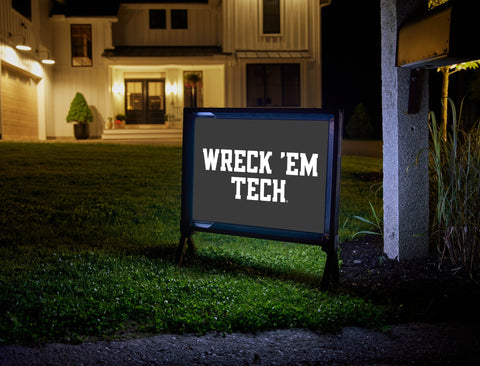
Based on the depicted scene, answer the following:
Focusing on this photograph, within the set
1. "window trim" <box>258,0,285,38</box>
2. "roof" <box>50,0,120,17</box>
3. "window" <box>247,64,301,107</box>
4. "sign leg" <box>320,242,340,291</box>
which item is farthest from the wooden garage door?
"sign leg" <box>320,242,340,291</box>

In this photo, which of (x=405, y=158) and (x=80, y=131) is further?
(x=80, y=131)

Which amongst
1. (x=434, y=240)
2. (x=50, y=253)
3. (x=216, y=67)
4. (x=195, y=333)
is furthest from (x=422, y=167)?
(x=216, y=67)

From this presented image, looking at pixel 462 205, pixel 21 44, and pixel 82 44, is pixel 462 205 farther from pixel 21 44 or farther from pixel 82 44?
pixel 82 44

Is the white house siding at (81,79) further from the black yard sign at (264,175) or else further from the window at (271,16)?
the black yard sign at (264,175)

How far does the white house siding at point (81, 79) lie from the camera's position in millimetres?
25500

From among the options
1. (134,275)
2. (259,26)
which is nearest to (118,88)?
(259,26)

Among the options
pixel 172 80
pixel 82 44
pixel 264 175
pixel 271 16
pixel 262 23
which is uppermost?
pixel 271 16

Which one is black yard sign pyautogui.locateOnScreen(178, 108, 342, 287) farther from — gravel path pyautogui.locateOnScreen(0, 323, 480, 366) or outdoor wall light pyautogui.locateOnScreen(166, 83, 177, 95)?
outdoor wall light pyautogui.locateOnScreen(166, 83, 177, 95)

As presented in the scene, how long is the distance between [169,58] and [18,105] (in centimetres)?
718

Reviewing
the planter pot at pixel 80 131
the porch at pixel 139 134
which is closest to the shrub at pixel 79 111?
the planter pot at pixel 80 131

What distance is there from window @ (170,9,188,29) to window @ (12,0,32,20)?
6.92 meters

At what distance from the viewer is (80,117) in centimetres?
2372

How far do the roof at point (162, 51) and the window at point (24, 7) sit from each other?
12.0ft

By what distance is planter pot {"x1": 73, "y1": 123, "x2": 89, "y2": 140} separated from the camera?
77.3 ft
